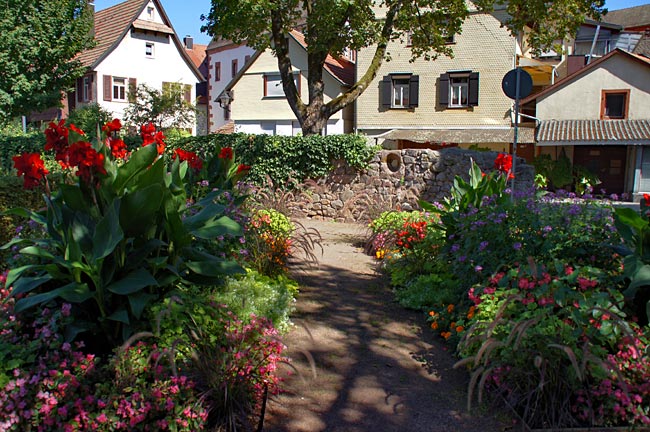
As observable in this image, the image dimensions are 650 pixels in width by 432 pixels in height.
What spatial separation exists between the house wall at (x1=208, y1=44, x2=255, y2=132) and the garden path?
123 ft

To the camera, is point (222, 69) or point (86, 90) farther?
point (222, 69)

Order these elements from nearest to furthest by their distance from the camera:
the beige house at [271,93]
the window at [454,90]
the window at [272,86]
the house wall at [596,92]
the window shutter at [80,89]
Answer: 1. the house wall at [596,92]
2. the window at [454,90]
3. the beige house at [271,93]
4. the window at [272,86]
5. the window shutter at [80,89]

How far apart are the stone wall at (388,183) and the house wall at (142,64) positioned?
21.0 m

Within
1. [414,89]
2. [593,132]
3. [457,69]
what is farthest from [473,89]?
[593,132]

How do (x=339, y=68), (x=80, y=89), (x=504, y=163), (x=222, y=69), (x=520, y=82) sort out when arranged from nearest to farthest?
1. (x=504, y=163)
2. (x=520, y=82)
3. (x=339, y=68)
4. (x=80, y=89)
5. (x=222, y=69)

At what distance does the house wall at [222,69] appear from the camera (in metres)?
43.9

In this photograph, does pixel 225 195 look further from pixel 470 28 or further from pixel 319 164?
pixel 470 28

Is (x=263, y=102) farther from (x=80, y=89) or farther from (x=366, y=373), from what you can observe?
(x=366, y=373)

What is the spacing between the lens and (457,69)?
94.6 feet

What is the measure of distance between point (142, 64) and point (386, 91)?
14.9 meters

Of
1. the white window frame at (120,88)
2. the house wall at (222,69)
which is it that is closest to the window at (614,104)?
the house wall at (222,69)

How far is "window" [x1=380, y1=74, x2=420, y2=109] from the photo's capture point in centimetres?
3002

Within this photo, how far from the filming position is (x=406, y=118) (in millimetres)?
30047

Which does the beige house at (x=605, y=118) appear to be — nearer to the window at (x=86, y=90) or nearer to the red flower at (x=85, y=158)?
the window at (x=86, y=90)
